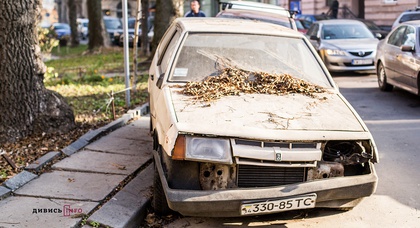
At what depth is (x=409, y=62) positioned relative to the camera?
37.9 ft

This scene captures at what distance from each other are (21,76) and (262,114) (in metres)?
3.97

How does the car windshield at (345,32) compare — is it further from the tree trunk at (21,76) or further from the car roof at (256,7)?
the tree trunk at (21,76)

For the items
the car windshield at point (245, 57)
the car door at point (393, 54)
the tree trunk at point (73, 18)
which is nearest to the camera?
the car windshield at point (245, 57)

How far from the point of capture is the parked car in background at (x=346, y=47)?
1588cm

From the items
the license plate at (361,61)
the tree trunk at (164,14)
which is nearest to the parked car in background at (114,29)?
the tree trunk at (164,14)

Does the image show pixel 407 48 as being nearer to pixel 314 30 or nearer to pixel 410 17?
pixel 314 30

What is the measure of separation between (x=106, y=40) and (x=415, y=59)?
61.2 feet

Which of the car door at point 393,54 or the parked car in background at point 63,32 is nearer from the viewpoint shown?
the car door at point 393,54

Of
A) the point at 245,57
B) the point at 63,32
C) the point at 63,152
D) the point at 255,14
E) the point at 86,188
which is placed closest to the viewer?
the point at 86,188

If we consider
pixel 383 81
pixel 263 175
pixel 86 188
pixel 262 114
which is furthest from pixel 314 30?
pixel 263 175

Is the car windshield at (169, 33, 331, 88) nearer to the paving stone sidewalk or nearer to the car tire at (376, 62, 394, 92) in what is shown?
the paving stone sidewalk

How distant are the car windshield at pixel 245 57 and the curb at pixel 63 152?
6.10ft

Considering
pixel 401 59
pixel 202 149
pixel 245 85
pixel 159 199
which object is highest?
pixel 245 85

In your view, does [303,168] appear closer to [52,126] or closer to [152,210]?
[152,210]
